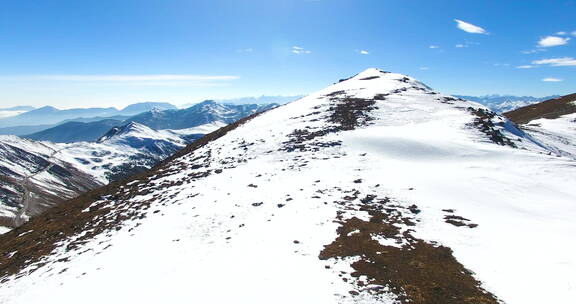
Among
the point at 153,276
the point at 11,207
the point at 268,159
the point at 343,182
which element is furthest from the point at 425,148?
the point at 11,207

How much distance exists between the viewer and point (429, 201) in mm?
22578

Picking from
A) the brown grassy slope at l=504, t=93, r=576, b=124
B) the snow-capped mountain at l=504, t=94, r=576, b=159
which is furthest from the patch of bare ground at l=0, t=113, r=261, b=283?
the brown grassy slope at l=504, t=93, r=576, b=124

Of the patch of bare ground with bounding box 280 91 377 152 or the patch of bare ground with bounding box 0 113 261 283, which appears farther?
the patch of bare ground with bounding box 280 91 377 152

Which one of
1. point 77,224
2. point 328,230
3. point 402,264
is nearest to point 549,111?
point 328,230

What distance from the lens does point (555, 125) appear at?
217 ft

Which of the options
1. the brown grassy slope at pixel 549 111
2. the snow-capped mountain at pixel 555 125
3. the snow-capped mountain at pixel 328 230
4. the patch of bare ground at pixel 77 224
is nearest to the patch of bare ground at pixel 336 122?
the snow-capped mountain at pixel 328 230

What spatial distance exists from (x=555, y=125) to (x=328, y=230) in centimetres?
7339

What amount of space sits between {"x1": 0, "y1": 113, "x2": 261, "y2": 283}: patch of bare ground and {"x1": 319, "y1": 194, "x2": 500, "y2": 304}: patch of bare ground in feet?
59.6

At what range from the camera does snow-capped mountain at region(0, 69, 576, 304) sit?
14078 mm

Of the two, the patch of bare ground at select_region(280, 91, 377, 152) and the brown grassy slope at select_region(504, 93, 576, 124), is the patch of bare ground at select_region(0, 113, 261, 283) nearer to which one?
the patch of bare ground at select_region(280, 91, 377, 152)

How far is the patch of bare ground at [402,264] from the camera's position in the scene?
13.0 metres

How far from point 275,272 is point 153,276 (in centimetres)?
693

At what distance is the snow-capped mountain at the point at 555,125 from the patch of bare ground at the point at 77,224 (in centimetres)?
5345

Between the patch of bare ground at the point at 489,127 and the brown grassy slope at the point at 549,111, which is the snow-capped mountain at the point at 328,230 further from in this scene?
the brown grassy slope at the point at 549,111
